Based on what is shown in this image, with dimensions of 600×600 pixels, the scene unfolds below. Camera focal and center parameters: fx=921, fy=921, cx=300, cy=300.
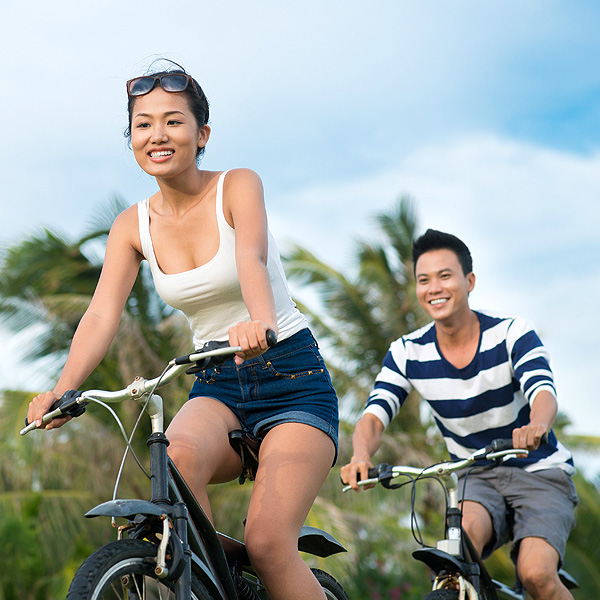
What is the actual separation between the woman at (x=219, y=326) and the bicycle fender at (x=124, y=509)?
36 cm

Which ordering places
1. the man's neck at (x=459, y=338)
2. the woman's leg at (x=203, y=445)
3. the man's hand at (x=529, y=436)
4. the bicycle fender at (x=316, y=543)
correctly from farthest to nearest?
the man's neck at (x=459, y=338), the man's hand at (x=529, y=436), the bicycle fender at (x=316, y=543), the woman's leg at (x=203, y=445)

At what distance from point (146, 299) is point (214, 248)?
996 cm

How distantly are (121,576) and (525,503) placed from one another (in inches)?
105

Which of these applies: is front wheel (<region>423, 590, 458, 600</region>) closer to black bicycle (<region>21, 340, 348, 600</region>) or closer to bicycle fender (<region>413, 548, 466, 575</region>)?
bicycle fender (<region>413, 548, 466, 575</region>)

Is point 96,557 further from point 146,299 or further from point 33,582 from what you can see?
point 33,582

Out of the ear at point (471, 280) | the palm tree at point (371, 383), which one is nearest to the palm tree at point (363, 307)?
the palm tree at point (371, 383)

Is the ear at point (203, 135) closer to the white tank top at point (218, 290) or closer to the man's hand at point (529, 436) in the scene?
the white tank top at point (218, 290)

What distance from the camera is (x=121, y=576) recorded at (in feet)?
8.43

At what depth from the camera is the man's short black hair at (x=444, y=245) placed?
499 cm

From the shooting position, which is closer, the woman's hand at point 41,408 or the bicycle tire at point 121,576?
the bicycle tire at point 121,576

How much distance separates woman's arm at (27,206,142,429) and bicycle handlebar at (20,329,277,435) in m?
0.21

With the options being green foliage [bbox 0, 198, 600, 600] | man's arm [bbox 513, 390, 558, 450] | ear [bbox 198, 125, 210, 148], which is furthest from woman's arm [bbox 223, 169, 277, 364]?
green foliage [bbox 0, 198, 600, 600]

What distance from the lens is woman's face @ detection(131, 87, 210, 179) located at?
10.4 ft

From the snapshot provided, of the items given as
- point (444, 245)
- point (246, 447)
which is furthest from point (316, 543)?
point (444, 245)
